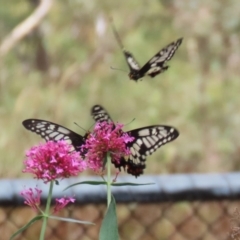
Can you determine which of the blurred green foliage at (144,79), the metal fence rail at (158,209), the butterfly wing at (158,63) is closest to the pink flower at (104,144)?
the butterfly wing at (158,63)

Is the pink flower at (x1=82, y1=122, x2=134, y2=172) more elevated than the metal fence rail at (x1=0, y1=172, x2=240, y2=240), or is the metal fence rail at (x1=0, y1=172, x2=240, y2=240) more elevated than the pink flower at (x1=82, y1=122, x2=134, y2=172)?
the metal fence rail at (x1=0, y1=172, x2=240, y2=240)

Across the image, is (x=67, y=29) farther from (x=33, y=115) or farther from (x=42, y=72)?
(x=33, y=115)

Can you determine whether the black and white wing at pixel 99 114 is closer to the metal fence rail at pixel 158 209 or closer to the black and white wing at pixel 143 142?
the black and white wing at pixel 143 142

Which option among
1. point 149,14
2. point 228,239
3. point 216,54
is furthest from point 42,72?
point 228,239

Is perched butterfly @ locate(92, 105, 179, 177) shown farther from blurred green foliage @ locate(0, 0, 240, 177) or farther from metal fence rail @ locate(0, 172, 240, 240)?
blurred green foliage @ locate(0, 0, 240, 177)

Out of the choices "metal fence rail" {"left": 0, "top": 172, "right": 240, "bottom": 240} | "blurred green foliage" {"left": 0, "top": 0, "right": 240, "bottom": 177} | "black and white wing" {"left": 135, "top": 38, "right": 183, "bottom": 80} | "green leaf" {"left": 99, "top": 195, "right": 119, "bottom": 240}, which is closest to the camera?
"green leaf" {"left": 99, "top": 195, "right": 119, "bottom": 240}

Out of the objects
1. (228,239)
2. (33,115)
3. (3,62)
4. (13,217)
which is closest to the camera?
(13,217)

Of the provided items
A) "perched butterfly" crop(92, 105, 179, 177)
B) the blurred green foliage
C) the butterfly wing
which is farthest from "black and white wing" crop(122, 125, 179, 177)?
the blurred green foliage

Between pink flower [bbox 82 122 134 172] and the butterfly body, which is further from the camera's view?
the butterfly body
